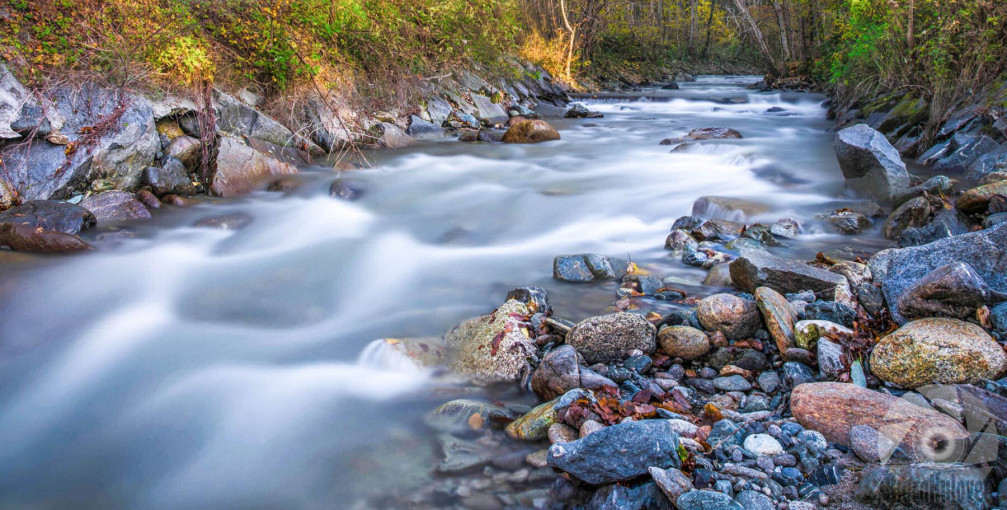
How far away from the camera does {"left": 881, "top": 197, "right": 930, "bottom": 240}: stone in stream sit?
487 cm

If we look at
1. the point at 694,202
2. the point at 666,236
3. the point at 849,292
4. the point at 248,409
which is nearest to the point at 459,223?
the point at 666,236

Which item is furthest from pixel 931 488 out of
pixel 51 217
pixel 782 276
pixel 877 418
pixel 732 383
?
pixel 51 217

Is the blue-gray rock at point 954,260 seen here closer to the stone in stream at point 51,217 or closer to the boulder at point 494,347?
the boulder at point 494,347

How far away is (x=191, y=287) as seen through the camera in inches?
190

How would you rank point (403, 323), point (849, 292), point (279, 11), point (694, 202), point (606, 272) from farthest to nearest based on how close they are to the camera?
point (279, 11) → point (694, 202) → point (606, 272) → point (403, 323) → point (849, 292)

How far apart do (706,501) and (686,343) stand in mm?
1367

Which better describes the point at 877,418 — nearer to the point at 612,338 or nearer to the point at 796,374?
the point at 796,374

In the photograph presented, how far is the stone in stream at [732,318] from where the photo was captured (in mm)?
3268

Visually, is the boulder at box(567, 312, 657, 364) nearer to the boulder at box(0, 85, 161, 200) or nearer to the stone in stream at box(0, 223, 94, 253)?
the stone in stream at box(0, 223, 94, 253)

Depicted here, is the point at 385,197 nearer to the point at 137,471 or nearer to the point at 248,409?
the point at 248,409

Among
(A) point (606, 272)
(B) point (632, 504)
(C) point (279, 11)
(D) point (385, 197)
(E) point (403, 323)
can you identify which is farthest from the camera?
(C) point (279, 11)

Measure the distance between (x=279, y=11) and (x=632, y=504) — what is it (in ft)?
26.3

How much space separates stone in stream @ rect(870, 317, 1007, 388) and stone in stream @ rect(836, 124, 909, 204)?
12.1ft

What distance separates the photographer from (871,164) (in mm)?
5938
